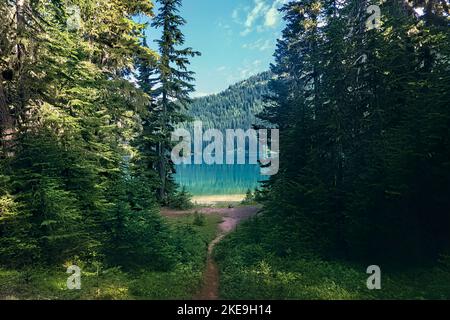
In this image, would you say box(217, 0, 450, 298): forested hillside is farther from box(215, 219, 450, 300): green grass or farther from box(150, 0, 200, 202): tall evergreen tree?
box(150, 0, 200, 202): tall evergreen tree

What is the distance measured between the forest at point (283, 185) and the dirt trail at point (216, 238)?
0.83 feet

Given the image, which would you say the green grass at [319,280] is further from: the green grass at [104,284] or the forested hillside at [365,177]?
the green grass at [104,284]

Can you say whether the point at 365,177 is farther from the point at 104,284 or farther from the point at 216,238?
the point at 216,238

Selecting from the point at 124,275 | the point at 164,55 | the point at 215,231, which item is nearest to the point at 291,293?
the point at 124,275

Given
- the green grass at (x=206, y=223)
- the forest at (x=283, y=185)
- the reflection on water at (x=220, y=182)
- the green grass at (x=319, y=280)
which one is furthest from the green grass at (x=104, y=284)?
the reflection on water at (x=220, y=182)

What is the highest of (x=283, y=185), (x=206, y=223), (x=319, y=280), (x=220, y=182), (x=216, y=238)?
(x=283, y=185)

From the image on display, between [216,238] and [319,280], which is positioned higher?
[319,280]

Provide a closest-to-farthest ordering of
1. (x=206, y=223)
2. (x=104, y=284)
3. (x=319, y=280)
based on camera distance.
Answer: (x=104, y=284) < (x=319, y=280) < (x=206, y=223)

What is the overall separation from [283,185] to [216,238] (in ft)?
25.9

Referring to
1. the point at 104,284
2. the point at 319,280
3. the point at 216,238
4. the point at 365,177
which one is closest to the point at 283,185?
the point at 365,177

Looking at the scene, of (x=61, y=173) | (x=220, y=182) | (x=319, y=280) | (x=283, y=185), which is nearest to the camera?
(x=319, y=280)

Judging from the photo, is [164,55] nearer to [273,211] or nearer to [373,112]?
[273,211]

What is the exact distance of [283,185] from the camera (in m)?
17.1

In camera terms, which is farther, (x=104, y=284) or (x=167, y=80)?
(x=167, y=80)
